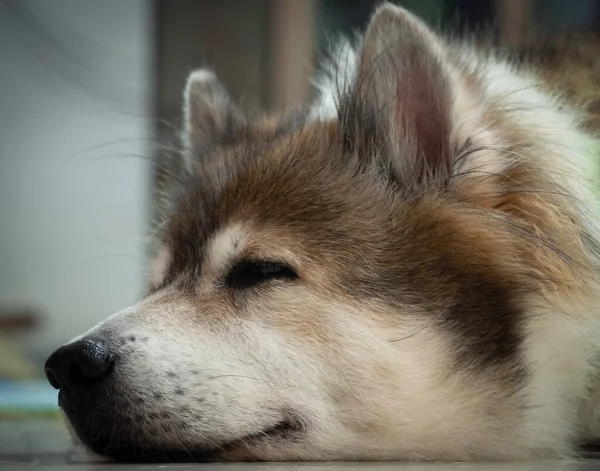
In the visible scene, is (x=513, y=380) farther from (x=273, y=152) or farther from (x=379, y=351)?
(x=273, y=152)

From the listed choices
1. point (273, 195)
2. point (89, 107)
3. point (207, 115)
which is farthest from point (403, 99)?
point (89, 107)

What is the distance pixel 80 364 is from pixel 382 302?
500 millimetres

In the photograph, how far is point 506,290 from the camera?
1391 mm

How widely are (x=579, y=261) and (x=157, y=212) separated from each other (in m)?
1.09

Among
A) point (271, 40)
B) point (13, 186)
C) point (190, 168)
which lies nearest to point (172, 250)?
point (190, 168)

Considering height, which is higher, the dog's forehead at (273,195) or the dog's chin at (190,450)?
the dog's forehead at (273,195)

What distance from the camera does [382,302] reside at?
1.37 m

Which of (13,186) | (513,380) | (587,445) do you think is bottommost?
(13,186)

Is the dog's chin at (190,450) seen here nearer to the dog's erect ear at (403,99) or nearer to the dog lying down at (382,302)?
the dog lying down at (382,302)

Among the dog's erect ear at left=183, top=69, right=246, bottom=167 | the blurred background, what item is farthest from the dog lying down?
the blurred background

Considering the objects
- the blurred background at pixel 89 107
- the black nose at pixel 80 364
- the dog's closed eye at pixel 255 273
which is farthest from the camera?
the blurred background at pixel 89 107

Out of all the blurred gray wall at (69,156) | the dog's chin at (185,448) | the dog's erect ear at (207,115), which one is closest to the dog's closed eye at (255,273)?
the dog's chin at (185,448)

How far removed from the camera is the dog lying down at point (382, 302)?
1288 millimetres

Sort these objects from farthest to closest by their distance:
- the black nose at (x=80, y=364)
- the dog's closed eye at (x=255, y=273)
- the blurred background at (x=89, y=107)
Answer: the blurred background at (x=89, y=107) → the dog's closed eye at (x=255, y=273) → the black nose at (x=80, y=364)
